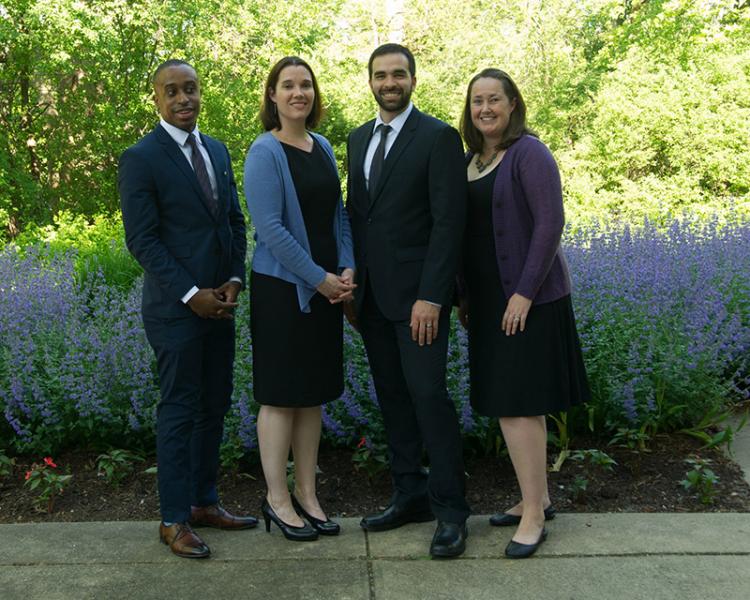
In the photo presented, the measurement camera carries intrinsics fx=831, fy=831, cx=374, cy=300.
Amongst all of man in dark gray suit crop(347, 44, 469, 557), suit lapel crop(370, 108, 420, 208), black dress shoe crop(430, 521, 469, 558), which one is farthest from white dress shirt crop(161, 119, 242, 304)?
black dress shoe crop(430, 521, 469, 558)

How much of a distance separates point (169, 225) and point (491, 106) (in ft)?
4.37

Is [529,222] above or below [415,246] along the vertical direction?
above

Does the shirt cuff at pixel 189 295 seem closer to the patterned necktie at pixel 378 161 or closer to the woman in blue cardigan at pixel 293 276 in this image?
the woman in blue cardigan at pixel 293 276

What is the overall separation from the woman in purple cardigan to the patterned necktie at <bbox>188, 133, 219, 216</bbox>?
3.38 feet

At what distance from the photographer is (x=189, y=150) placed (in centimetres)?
331

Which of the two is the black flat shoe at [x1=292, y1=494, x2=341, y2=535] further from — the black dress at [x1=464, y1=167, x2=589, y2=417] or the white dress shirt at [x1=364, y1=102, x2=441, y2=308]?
the white dress shirt at [x1=364, y1=102, x2=441, y2=308]

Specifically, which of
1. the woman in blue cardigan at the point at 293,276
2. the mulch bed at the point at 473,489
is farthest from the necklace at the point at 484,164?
the mulch bed at the point at 473,489

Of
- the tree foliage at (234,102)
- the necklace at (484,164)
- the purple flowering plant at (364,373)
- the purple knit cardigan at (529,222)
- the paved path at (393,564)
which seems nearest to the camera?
the paved path at (393,564)

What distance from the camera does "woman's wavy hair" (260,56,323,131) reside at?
10.7 feet

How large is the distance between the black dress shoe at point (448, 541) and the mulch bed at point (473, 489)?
1.60 feet

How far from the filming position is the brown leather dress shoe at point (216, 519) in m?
3.52

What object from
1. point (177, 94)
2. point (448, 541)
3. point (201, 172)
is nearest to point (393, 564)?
point (448, 541)

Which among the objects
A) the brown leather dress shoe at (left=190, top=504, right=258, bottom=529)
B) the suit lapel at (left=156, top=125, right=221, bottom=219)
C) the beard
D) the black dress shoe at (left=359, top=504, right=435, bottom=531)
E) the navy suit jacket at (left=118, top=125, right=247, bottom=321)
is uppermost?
the beard

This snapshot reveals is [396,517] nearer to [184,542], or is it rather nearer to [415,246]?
[184,542]
